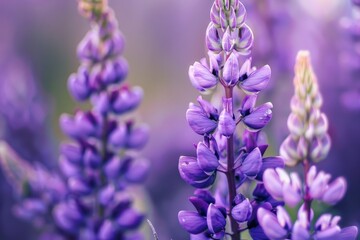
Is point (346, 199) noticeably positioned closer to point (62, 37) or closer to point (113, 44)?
point (113, 44)

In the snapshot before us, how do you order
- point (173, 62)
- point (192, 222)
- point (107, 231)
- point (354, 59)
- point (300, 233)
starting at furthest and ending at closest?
point (173, 62)
point (354, 59)
point (107, 231)
point (192, 222)
point (300, 233)

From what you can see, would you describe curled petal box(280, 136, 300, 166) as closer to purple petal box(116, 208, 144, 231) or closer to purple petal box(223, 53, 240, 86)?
purple petal box(223, 53, 240, 86)

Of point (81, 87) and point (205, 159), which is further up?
point (81, 87)

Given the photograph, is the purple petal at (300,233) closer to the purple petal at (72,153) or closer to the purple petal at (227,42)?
the purple petal at (227,42)

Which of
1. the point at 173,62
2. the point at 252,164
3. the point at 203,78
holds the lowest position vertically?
the point at 252,164

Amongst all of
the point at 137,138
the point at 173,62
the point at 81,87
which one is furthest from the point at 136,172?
the point at 173,62

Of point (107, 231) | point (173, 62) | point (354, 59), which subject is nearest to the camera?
point (107, 231)

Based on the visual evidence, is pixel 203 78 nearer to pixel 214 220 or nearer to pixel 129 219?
pixel 214 220

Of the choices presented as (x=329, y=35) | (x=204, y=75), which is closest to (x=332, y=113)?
(x=329, y=35)

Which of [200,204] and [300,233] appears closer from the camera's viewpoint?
[300,233]
